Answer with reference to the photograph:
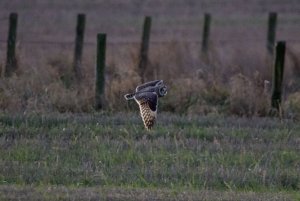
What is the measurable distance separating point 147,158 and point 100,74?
15.2 ft

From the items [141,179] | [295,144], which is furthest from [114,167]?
[295,144]

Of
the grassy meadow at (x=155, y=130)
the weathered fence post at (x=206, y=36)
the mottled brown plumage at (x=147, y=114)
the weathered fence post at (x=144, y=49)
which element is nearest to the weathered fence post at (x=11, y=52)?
the grassy meadow at (x=155, y=130)

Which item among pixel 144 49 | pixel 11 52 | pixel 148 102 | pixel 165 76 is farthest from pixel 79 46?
pixel 148 102

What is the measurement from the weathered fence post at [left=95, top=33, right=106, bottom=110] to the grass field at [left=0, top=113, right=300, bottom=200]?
2.46 ft

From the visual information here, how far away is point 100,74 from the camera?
16.8 metres

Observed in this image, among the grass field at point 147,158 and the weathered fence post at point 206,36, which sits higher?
the weathered fence post at point 206,36

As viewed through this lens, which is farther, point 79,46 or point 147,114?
point 79,46

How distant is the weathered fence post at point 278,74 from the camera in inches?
656

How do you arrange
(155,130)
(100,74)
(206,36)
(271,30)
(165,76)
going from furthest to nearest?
(206,36) → (271,30) → (165,76) → (100,74) → (155,130)

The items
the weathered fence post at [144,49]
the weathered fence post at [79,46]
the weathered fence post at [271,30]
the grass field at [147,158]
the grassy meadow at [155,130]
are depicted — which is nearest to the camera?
the grass field at [147,158]

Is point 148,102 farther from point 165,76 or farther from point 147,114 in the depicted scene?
point 165,76

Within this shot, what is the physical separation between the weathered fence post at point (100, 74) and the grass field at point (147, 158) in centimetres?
75

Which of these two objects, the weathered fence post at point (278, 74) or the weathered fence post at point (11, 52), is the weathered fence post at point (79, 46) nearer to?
the weathered fence post at point (11, 52)

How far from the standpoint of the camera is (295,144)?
1371 cm
